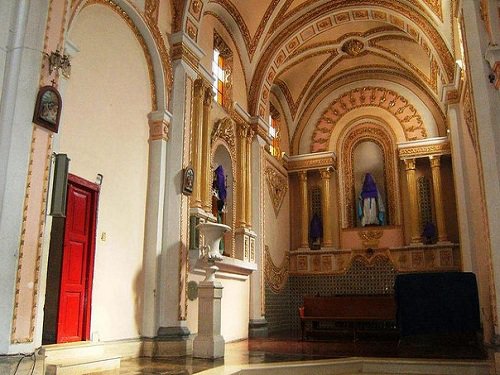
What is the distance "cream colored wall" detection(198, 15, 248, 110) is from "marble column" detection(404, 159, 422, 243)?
4.99m

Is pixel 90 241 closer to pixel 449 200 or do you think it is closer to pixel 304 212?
pixel 304 212

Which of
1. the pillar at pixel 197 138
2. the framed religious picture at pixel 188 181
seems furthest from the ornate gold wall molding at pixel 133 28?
the framed religious picture at pixel 188 181

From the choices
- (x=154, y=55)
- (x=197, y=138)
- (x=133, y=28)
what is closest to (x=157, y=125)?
(x=197, y=138)

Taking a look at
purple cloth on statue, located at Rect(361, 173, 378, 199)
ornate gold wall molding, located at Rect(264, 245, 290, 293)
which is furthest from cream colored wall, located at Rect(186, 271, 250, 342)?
purple cloth on statue, located at Rect(361, 173, 378, 199)

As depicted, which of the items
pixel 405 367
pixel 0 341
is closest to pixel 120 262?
pixel 0 341

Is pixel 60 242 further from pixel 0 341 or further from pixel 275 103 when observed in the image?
pixel 275 103

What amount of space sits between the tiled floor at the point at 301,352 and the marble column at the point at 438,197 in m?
4.05

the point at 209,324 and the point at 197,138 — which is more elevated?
the point at 197,138

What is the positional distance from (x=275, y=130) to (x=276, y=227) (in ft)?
9.20

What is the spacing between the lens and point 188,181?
7.99 m

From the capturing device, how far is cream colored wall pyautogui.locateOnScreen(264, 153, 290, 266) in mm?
12367

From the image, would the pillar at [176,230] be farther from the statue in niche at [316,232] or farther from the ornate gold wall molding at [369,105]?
the ornate gold wall molding at [369,105]

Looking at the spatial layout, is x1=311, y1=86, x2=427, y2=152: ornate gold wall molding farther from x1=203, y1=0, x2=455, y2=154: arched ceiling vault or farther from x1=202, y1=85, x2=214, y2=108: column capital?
x1=202, y1=85, x2=214, y2=108: column capital

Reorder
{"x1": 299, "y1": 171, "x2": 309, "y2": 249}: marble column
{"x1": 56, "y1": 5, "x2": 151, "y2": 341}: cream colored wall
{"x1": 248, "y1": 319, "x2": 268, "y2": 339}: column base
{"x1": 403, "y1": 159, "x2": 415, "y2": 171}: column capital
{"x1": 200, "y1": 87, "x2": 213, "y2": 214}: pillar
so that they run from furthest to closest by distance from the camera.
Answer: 1. {"x1": 299, "y1": 171, "x2": 309, "y2": 249}: marble column
2. {"x1": 403, "y1": 159, "x2": 415, "y2": 171}: column capital
3. {"x1": 248, "y1": 319, "x2": 268, "y2": 339}: column base
4. {"x1": 200, "y1": 87, "x2": 213, "y2": 214}: pillar
5. {"x1": 56, "y1": 5, "x2": 151, "y2": 341}: cream colored wall
